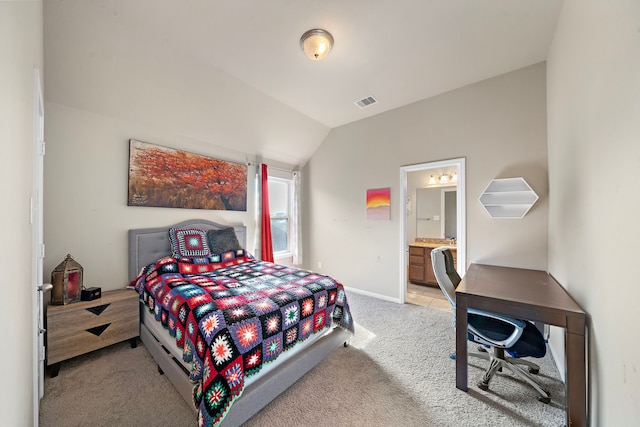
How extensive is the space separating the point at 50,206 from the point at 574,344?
4.32 m

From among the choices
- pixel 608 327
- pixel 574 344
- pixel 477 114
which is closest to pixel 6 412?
pixel 608 327

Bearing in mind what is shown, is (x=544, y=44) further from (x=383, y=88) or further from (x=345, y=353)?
(x=345, y=353)

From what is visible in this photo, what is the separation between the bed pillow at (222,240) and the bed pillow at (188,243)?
6 cm

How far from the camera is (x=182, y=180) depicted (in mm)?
3219

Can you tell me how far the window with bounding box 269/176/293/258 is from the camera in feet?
15.1

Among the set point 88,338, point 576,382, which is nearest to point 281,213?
point 88,338

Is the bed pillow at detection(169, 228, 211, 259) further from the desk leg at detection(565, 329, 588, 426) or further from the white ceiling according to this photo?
the desk leg at detection(565, 329, 588, 426)

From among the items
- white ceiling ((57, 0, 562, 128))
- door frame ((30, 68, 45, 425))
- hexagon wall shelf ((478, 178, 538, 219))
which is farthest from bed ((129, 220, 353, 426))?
white ceiling ((57, 0, 562, 128))

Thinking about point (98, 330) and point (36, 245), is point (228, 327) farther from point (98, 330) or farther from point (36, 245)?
point (98, 330)

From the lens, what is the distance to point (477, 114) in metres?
2.94

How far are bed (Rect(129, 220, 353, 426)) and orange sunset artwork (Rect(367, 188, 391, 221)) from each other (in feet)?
5.63

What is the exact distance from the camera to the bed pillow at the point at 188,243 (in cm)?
295

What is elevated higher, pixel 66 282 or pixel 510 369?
pixel 66 282

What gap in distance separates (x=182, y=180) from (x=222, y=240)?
0.97m
